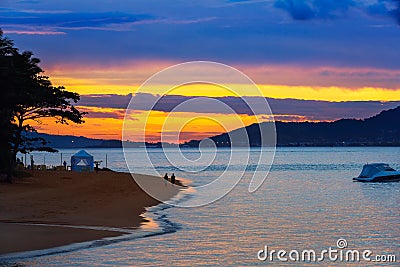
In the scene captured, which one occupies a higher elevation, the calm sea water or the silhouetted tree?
the silhouetted tree

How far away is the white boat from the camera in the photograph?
71438 mm

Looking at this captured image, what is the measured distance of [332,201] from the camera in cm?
4856

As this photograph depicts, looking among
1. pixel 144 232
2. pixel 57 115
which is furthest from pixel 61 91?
pixel 144 232

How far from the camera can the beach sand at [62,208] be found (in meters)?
24.3

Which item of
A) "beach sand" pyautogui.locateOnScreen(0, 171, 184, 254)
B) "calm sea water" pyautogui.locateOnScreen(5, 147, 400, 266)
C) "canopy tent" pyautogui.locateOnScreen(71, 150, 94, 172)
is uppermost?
"canopy tent" pyautogui.locateOnScreen(71, 150, 94, 172)

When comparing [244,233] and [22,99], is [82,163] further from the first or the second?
[244,233]

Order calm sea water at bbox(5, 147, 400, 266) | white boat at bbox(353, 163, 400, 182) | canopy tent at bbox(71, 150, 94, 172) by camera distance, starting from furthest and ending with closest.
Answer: canopy tent at bbox(71, 150, 94, 172) < white boat at bbox(353, 163, 400, 182) < calm sea water at bbox(5, 147, 400, 266)

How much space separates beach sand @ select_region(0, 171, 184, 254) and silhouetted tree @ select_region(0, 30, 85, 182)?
9.47ft

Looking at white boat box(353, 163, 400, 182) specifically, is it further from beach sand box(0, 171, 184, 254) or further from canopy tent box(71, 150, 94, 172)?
canopy tent box(71, 150, 94, 172)

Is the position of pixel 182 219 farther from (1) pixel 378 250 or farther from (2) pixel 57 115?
(2) pixel 57 115

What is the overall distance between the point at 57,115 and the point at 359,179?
37.9 metres

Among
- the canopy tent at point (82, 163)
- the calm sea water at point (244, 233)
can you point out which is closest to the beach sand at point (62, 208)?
the calm sea water at point (244, 233)

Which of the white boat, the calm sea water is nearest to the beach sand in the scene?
the calm sea water

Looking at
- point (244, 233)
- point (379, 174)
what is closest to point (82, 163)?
point (379, 174)
